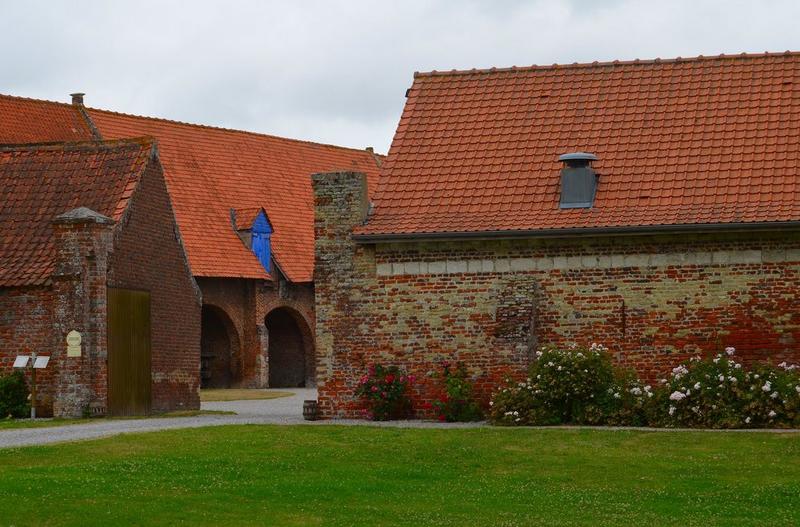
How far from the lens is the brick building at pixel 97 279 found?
27.1m

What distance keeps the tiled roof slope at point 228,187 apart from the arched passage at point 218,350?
1.78m

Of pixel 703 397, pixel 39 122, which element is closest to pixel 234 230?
pixel 39 122

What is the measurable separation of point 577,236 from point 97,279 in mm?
8397

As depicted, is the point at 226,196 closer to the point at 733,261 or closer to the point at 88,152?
the point at 88,152

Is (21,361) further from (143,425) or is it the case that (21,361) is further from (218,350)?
(218,350)

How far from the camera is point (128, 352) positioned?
2853cm

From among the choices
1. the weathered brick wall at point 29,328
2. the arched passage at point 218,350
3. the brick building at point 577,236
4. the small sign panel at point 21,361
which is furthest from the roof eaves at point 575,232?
the arched passage at point 218,350

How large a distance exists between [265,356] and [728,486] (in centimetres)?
3067

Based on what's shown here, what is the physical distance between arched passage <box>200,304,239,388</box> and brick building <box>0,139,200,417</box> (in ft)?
46.2

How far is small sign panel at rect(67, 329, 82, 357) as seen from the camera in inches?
1059

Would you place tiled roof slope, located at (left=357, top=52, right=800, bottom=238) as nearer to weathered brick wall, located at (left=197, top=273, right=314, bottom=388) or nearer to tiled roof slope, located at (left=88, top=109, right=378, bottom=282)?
tiled roof slope, located at (left=88, top=109, right=378, bottom=282)

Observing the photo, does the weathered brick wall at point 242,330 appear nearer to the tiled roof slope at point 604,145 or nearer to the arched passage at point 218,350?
the arched passage at point 218,350

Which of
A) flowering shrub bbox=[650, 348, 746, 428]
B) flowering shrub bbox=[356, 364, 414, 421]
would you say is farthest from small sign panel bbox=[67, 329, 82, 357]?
flowering shrub bbox=[650, 348, 746, 428]

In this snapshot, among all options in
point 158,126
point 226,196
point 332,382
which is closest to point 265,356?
point 226,196
